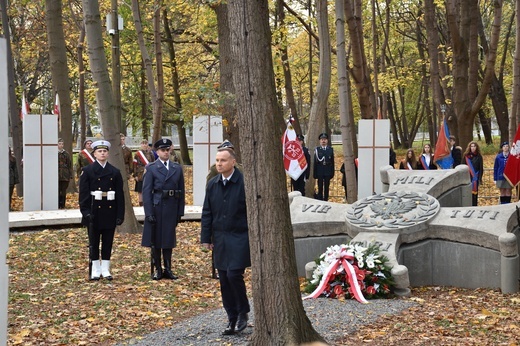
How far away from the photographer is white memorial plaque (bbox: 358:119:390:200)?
19.9 meters

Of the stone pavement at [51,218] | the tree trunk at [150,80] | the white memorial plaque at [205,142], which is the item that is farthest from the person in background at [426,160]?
the tree trunk at [150,80]

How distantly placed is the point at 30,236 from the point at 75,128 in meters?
56.0

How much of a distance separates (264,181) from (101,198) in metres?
5.08

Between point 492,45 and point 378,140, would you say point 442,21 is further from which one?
point 378,140

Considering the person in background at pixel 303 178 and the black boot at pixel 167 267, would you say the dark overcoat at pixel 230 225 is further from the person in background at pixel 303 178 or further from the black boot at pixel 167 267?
the person in background at pixel 303 178

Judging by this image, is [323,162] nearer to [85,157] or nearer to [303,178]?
[303,178]

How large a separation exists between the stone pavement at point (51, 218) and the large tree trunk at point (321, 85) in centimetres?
403

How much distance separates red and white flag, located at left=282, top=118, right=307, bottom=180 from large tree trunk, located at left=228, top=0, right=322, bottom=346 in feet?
41.9

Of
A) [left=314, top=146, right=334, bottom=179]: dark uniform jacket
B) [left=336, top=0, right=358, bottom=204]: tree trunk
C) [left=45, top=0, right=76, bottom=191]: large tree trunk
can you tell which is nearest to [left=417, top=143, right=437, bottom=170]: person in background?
[left=314, top=146, right=334, bottom=179]: dark uniform jacket

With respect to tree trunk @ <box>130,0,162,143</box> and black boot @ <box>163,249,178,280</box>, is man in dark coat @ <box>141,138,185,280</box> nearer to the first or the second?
black boot @ <box>163,249,178,280</box>

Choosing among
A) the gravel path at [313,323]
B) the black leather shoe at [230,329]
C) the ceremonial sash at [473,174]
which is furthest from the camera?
the ceremonial sash at [473,174]

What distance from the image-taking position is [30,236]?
16.4m

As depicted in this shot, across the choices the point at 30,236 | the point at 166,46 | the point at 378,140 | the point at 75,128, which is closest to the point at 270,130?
the point at 30,236

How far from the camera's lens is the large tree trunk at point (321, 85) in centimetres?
2015
